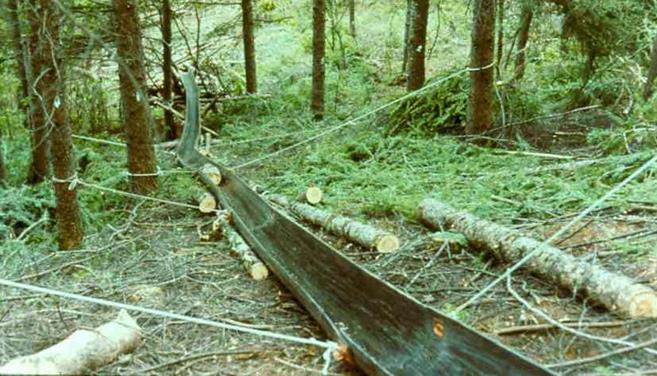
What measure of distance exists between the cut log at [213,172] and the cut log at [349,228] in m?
1.17

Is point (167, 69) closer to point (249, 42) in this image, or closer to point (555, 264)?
point (249, 42)

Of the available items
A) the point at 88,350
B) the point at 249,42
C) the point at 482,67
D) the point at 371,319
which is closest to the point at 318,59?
the point at 249,42

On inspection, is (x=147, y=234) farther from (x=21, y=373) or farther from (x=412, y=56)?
(x=412, y=56)

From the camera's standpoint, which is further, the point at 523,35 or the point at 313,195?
the point at 523,35

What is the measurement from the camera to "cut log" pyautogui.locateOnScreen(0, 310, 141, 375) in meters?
2.88

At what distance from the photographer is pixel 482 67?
763 centimetres

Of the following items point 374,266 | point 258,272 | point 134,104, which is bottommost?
point 258,272

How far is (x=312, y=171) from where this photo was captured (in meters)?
7.82

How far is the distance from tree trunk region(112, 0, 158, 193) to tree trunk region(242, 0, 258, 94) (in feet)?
18.9

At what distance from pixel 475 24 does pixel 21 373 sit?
642 cm

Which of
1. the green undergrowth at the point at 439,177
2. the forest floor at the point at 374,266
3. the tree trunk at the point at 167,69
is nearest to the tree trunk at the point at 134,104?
the forest floor at the point at 374,266

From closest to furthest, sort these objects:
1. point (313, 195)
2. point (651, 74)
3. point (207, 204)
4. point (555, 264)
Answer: point (555, 264), point (313, 195), point (651, 74), point (207, 204)

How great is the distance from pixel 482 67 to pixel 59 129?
15.5 feet

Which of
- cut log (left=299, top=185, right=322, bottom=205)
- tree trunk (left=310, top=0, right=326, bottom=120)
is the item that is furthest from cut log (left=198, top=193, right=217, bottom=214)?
tree trunk (left=310, top=0, right=326, bottom=120)
